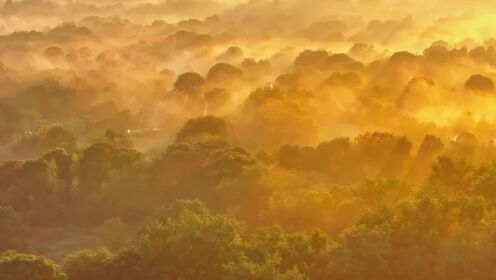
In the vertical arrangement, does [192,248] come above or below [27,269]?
above

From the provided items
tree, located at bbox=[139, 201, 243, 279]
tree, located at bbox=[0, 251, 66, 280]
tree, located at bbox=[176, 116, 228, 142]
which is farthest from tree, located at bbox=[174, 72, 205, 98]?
tree, located at bbox=[0, 251, 66, 280]

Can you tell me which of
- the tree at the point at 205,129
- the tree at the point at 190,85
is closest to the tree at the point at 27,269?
the tree at the point at 205,129

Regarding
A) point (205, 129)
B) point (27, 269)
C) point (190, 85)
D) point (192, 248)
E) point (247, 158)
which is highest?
point (190, 85)

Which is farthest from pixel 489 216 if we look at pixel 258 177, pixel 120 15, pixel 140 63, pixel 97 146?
pixel 120 15

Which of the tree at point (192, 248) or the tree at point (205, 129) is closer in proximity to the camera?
the tree at point (192, 248)

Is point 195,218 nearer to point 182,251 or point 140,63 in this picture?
point 182,251

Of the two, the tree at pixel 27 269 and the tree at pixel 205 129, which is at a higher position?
the tree at pixel 205 129

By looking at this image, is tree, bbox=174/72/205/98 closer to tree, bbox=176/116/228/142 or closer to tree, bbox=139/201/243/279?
tree, bbox=176/116/228/142

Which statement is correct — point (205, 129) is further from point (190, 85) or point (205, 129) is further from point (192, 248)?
point (192, 248)

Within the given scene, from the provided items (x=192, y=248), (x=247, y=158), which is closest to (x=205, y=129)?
(x=247, y=158)

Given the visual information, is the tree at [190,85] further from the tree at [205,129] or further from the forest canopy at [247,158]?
the tree at [205,129]

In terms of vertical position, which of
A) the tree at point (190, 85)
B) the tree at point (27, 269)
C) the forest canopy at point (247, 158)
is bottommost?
the tree at point (27, 269)

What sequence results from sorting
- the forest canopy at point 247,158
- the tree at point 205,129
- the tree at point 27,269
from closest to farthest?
the forest canopy at point 247,158, the tree at point 27,269, the tree at point 205,129
